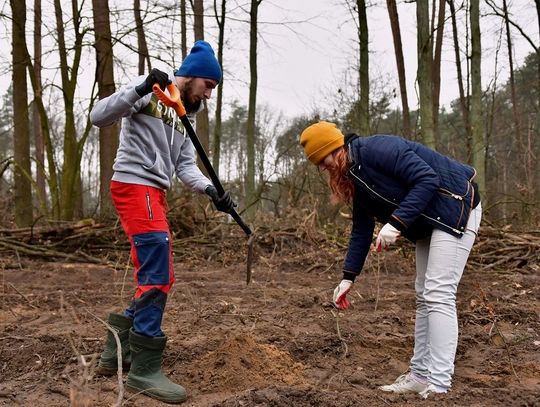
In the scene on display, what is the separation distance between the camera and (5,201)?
11.8 meters

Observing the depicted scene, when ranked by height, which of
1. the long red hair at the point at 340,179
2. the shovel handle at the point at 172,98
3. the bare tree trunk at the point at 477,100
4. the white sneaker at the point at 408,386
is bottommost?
the white sneaker at the point at 408,386

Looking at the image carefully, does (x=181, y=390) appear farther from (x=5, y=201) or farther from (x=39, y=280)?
(x=5, y=201)

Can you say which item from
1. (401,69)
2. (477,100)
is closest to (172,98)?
(477,100)

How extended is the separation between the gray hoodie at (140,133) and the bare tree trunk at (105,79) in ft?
22.3

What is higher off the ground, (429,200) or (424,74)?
(424,74)

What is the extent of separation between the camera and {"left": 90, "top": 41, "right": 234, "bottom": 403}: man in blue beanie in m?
3.10

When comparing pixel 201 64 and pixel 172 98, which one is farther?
pixel 201 64

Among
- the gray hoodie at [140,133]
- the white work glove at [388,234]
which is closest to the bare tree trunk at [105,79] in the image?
the gray hoodie at [140,133]

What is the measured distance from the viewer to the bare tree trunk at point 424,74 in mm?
10570

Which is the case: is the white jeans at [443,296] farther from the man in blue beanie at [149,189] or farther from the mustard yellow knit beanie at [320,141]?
the man in blue beanie at [149,189]

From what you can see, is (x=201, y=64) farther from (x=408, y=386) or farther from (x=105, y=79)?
(x=105, y=79)

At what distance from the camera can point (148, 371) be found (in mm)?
3195

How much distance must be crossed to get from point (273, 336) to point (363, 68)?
30.1 ft

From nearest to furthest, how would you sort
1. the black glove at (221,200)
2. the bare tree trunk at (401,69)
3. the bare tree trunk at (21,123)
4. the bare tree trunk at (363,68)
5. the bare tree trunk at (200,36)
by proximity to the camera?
1. the black glove at (221,200)
2. the bare tree trunk at (21,123)
3. the bare tree trunk at (363,68)
4. the bare tree trunk at (200,36)
5. the bare tree trunk at (401,69)
